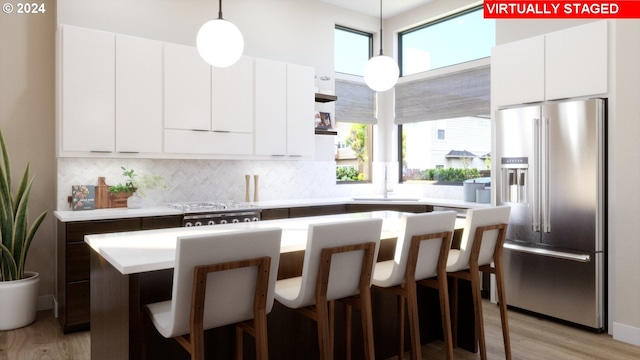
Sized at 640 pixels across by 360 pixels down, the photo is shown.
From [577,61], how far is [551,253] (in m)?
1.66

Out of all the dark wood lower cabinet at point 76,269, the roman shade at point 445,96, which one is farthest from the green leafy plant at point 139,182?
the roman shade at point 445,96

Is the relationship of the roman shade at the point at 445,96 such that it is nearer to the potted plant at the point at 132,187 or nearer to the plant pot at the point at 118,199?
the potted plant at the point at 132,187

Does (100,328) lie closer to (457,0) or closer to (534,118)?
(534,118)

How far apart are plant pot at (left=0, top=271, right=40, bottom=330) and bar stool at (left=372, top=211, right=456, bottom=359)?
3.02m

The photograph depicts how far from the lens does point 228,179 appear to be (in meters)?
5.18

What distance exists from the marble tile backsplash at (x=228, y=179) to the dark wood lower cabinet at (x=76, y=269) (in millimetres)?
658

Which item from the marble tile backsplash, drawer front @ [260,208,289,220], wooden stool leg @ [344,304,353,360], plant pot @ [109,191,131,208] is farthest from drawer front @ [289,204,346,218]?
wooden stool leg @ [344,304,353,360]

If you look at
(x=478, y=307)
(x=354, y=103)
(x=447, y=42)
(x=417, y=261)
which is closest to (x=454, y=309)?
(x=478, y=307)

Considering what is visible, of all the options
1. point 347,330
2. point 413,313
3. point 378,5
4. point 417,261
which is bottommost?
point 347,330

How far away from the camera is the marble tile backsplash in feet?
14.1

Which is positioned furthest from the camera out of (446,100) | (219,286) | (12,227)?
(446,100)

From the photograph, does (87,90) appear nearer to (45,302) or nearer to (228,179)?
(228,179)

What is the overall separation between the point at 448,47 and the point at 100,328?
17.0 feet

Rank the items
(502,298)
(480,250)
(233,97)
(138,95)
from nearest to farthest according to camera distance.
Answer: (480,250)
(502,298)
(138,95)
(233,97)
